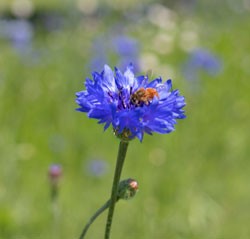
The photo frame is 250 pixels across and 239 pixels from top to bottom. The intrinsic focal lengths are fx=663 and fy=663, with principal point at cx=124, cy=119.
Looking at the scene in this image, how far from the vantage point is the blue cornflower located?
1.24 meters

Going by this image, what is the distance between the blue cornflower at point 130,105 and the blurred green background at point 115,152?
2.32ft

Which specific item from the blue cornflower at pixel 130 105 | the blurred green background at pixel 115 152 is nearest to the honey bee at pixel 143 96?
the blue cornflower at pixel 130 105

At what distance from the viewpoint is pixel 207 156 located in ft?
12.3

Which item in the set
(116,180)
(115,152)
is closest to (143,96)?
(116,180)

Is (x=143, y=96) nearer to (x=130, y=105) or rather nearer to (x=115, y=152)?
(x=130, y=105)

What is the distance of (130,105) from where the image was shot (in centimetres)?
128

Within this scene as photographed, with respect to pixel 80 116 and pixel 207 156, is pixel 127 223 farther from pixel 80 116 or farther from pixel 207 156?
pixel 80 116

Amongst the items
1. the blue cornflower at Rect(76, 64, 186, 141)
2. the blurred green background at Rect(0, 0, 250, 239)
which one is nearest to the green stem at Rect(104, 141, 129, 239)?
the blue cornflower at Rect(76, 64, 186, 141)

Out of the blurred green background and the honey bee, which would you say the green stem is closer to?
the honey bee

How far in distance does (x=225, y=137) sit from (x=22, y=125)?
1210mm

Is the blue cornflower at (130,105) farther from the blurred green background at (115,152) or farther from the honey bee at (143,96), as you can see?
the blurred green background at (115,152)

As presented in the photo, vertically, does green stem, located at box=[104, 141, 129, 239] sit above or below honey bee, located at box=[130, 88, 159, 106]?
below

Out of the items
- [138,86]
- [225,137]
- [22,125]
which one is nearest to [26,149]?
[22,125]

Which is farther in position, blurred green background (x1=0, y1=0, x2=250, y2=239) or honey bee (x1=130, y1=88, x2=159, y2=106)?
blurred green background (x1=0, y1=0, x2=250, y2=239)
